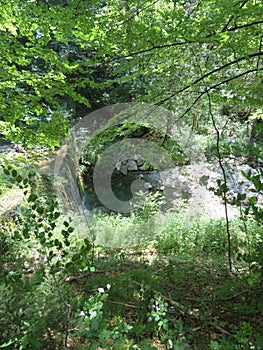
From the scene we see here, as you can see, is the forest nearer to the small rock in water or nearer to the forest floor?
the forest floor

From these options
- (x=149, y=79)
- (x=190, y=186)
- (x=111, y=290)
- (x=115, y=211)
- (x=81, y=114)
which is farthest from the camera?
(x=81, y=114)

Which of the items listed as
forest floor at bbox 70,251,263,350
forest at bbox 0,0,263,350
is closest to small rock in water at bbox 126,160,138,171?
forest at bbox 0,0,263,350

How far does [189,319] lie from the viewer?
6.08 ft

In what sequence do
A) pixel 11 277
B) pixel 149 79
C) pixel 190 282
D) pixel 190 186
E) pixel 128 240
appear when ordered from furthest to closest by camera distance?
pixel 149 79 < pixel 190 186 < pixel 128 240 < pixel 190 282 < pixel 11 277

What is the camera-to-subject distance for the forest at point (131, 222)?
1.42 m

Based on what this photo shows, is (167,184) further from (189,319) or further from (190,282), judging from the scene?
(189,319)

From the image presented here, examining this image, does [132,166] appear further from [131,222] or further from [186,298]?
[186,298]

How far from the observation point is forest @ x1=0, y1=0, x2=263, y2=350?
142 cm

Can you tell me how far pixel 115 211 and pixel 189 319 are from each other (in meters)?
5.00

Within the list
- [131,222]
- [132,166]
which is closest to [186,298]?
[131,222]

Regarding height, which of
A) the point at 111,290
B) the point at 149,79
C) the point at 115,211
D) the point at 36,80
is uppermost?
the point at 149,79

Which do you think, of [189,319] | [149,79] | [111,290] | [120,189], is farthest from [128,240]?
[149,79]

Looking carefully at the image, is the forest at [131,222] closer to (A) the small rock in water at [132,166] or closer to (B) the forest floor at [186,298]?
(B) the forest floor at [186,298]

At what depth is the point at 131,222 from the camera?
5117mm
